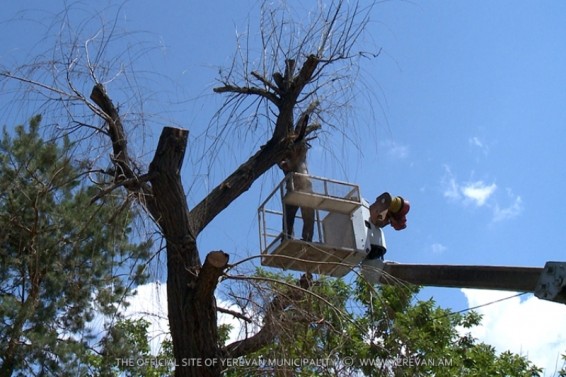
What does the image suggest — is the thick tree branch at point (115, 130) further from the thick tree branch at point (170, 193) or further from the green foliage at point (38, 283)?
the green foliage at point (38, 283)

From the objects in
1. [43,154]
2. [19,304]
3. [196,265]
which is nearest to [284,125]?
[196,265]

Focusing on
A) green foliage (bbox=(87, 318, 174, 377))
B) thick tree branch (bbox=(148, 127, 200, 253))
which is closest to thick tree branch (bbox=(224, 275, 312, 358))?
thick tree branch (bbox=(148, 127, 200, 253))

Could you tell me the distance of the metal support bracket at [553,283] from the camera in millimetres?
4387

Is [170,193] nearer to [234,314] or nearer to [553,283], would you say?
[234,314]

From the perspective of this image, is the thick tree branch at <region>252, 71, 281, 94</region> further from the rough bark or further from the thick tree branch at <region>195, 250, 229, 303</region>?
the thick tree branch at <region>195, 250, 229, 303</region>

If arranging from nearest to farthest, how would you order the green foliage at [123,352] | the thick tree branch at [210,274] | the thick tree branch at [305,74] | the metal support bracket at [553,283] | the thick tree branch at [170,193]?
1. the metal support bracket at [553,283]
2. the thick tree branch at [210,274]
3. the thick tree branch at [170,193]
4. the thick tree branch at [305,74]
5. the green foliage at [123,352]

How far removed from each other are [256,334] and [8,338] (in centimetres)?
603

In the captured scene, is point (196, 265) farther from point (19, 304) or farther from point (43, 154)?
point (19, 304)

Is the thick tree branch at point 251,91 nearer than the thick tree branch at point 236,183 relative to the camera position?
No

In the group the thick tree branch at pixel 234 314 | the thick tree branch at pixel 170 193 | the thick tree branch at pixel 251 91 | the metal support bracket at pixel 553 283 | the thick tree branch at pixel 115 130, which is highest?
the thick tree branch at pixel 251 91

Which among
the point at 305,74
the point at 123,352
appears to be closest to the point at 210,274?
the point at 305,74

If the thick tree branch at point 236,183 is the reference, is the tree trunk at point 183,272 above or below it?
below

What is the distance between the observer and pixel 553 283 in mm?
4426

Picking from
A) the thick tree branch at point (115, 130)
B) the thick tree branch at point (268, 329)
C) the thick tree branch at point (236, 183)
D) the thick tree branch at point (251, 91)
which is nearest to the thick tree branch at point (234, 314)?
the thick tree branch at point (268, 329)
